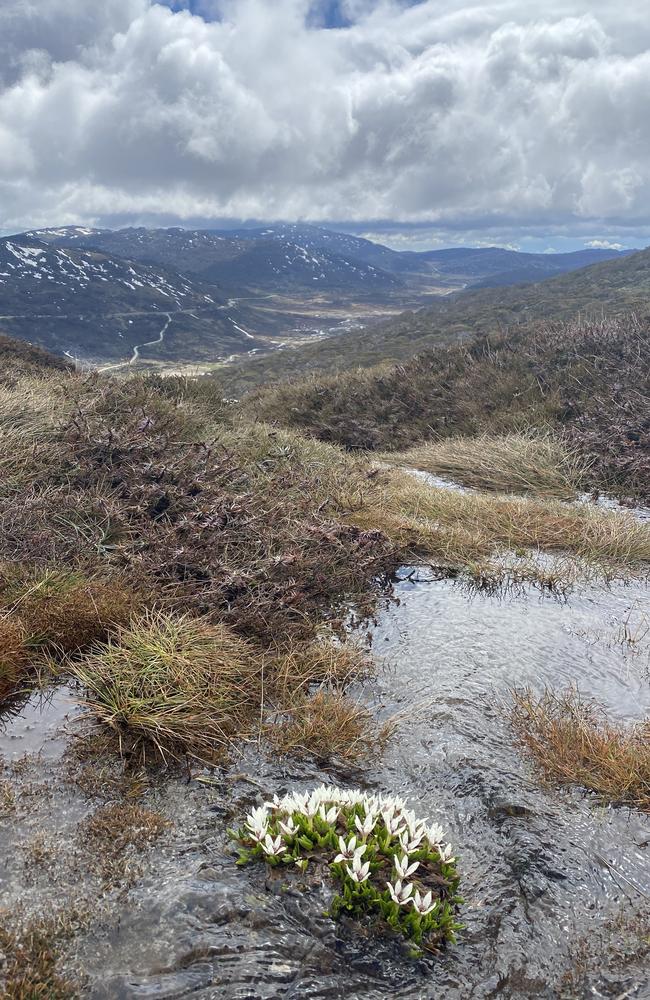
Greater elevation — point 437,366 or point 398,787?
point 437,366

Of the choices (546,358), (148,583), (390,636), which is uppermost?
(546,358)

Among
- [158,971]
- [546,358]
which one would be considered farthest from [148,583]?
[546,358]

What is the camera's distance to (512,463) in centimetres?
1004

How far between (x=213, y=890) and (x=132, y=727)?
1154 mm

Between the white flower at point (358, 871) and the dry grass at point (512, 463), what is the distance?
7.50 metres

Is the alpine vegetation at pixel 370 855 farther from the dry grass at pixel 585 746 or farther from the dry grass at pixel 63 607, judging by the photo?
the dry grass at pixel 63 607

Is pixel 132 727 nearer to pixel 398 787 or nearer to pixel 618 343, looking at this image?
pixel 398 787

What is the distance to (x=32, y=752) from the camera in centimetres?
339

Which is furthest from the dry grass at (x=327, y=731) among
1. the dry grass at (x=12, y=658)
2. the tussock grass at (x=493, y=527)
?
the tussock grass at (x=493, y=527)

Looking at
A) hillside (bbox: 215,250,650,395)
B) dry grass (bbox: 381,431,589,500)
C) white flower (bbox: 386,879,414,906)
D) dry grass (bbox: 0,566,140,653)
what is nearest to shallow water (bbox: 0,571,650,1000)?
white flower (bbox: 386,879,414,906)

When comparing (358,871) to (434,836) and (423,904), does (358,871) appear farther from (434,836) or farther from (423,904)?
(434,836)

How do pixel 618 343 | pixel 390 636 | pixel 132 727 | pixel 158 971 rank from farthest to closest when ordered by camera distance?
1. pixel 618 343
2. pixel 390 636
3. pixel 132 727
4. pixel 158 971

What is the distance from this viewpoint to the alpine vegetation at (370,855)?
8.18 ft

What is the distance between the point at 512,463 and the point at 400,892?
8346 millimetres
